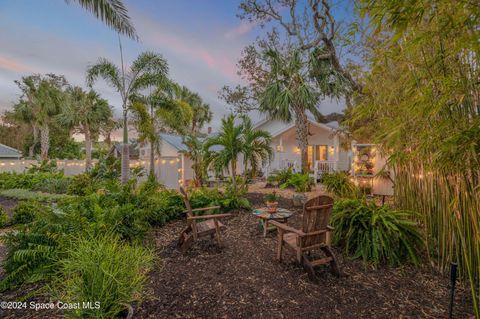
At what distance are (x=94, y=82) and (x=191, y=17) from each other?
15.5 ft

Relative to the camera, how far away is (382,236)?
389cm

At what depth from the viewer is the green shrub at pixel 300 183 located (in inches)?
398

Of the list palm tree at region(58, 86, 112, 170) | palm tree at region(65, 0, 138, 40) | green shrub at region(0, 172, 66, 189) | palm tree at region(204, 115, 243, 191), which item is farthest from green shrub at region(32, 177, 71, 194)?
palm tree at region(65, 0, 138, 40)

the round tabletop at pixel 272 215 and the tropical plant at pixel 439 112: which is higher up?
the tropical plant at pixel 439 112

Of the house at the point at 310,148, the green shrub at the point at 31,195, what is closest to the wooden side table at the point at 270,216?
the green shrub at the point at 31,195

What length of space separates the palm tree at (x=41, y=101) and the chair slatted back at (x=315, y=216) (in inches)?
909

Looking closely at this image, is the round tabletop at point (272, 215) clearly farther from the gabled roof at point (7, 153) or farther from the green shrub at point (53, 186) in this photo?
the gabled roof at point (7, 153)

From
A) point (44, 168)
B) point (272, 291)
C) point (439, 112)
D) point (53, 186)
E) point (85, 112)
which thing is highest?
point (85, 112)

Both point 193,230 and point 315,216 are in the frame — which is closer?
point 315,216

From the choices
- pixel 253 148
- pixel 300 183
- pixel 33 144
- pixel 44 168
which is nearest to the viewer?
pixel 253 148

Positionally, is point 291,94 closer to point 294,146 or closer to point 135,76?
point 294,146

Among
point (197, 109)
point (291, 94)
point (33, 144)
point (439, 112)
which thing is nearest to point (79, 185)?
point (291, 94)

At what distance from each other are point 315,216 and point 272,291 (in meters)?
1.12

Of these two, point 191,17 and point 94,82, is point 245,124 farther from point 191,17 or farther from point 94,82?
point 94,82
